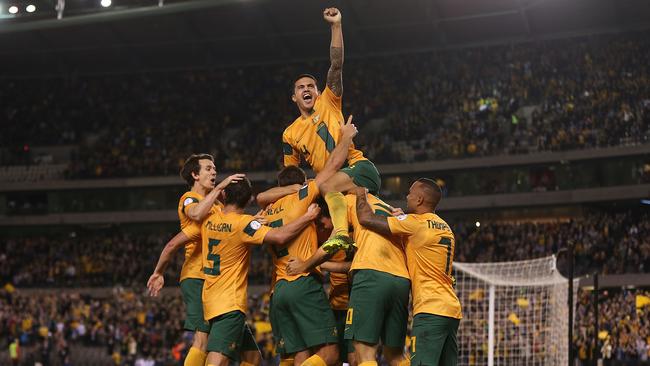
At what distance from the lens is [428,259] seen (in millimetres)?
9672

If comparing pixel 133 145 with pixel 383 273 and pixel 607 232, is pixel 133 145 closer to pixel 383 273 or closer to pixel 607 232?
pixel 607 232

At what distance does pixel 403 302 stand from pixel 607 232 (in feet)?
99.3

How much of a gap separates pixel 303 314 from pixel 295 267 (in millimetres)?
461

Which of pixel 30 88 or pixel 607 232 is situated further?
pixel 30 88

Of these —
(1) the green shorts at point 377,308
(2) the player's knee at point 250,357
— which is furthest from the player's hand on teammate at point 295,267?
(2) the player's knee at point 250,357

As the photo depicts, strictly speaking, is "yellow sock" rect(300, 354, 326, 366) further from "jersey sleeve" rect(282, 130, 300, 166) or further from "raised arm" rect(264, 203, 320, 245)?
"jersey sleeve" rect(282, 130, 300, 166)

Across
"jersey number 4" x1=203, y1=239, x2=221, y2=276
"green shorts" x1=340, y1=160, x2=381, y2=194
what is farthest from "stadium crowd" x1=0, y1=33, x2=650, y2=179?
"jersey number 4" x1=203, y1=239, x2=221, y2=276

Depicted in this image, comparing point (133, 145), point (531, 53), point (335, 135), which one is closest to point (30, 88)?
point (133, 145)

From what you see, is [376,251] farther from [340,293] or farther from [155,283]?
[155,283]

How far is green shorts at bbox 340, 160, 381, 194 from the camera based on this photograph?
10.2m

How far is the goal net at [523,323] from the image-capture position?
23344 millimetres

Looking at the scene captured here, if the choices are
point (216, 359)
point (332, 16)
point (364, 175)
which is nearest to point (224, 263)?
point (216, 359)

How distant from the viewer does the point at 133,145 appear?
52.6 meters

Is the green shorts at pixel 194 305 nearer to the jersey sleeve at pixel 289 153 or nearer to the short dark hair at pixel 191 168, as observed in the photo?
the short dark hair at pixel 191 168
